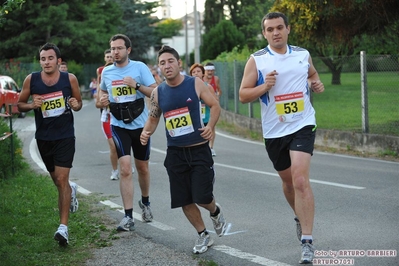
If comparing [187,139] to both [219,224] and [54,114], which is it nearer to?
[219,224]

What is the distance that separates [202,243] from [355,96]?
17.4m

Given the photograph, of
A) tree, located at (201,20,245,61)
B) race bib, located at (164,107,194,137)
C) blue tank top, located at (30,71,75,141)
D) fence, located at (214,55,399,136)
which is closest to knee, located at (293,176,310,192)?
race bib, located at (164,107,194,137)

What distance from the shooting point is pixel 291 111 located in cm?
693

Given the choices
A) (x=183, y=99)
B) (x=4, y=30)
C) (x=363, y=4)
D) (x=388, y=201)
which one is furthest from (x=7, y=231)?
(x=4, y=30)

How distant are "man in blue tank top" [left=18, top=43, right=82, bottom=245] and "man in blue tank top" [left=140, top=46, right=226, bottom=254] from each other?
124 cm

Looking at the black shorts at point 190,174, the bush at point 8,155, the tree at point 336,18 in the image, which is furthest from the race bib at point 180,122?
the tree at point 336,18

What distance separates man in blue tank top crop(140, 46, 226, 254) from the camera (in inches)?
287

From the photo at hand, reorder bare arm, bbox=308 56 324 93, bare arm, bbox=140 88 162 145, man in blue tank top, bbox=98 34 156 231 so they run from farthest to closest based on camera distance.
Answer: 1. man in blue tank top, bbox=98 34 156 231
2. bare arm, bbox=140 88 162 145
3. bare arm, bbox=308 56 324 93

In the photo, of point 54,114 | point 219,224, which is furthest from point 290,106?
point 54,114

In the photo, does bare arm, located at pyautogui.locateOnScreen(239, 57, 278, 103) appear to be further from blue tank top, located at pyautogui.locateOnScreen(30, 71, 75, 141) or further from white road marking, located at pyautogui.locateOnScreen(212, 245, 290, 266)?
blue tank top, located at pyautogui.locateOnScreen(30, 71, 75, 141)

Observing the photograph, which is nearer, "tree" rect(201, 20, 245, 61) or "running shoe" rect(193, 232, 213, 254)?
"running shoe" rect(193, 232, 213, 254)

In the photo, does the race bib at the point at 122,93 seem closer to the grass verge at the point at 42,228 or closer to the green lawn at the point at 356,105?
the grass verge at the point at 42,228

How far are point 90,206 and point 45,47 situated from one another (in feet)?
8.66

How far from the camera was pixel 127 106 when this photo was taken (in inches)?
350
